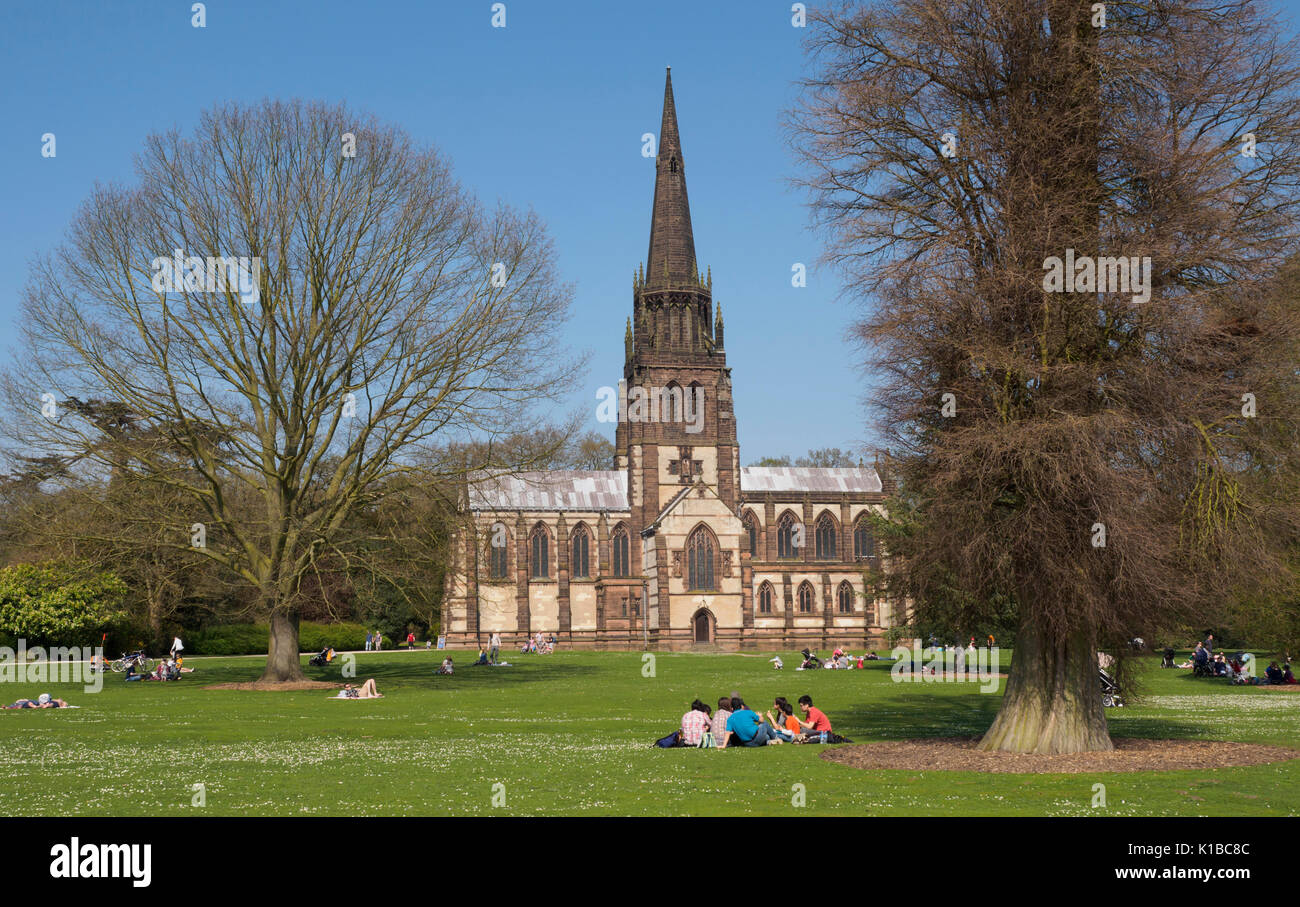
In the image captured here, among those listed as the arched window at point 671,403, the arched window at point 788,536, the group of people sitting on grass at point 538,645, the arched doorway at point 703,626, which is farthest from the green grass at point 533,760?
the arched window at point 788,536

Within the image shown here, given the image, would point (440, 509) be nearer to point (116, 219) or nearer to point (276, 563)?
point (276, 563)

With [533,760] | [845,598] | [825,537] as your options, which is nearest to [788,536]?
[825,537]

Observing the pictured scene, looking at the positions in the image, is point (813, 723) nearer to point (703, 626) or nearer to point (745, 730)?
point (745, 730)

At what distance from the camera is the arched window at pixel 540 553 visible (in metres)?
80.8

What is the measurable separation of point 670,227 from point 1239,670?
5450cm

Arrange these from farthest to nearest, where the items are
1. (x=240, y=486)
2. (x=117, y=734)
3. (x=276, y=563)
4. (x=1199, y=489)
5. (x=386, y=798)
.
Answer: (x=240, y=486) < (x=276, y=563) < (x=117, y=734) < (x=1199, y=489) < (x=386, y=798)

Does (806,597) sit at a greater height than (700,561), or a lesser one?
lesser

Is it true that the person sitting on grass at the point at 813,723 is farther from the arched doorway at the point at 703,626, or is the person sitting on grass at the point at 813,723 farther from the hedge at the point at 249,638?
the arched doorway at the point at 703,626

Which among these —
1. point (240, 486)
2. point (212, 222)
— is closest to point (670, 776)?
point (212, 222)

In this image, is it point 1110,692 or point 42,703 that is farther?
point 42,703

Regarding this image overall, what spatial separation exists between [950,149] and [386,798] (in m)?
12.2

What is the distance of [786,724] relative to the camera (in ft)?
67.2

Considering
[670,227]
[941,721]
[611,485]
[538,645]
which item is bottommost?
[538,645]
